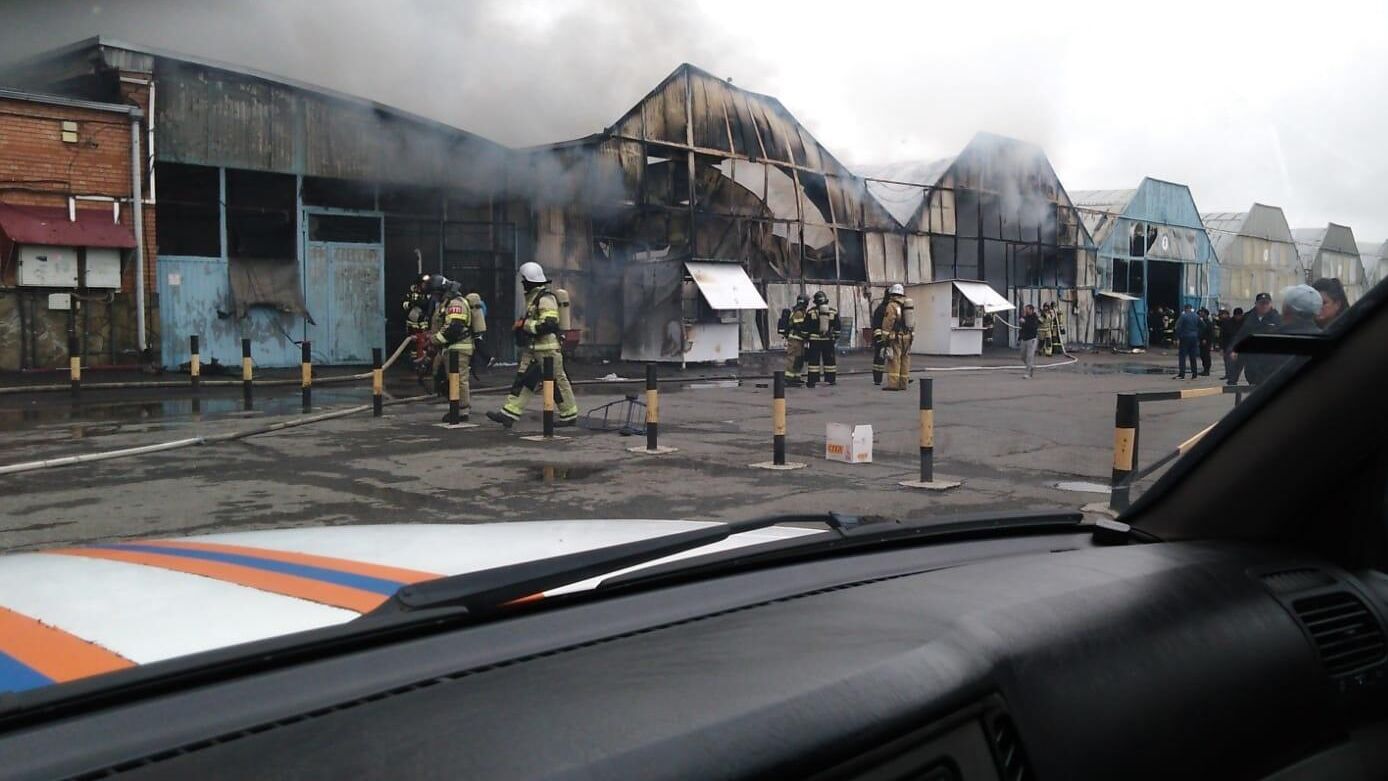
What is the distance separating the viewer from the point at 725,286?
2350 centimetres

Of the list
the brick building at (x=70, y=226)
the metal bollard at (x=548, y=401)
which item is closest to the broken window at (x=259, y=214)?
the brick building at (x=70, y=226)

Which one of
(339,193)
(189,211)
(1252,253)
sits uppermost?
(339,193)

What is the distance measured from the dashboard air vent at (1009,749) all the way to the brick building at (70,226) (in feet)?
60.8

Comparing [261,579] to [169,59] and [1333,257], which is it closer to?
[1333,257]

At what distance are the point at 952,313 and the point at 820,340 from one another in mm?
13285

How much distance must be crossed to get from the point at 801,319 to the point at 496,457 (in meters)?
9.28

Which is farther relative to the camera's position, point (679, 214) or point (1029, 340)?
→ point (679, 214)

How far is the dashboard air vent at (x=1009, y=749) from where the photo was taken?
4.37 feet

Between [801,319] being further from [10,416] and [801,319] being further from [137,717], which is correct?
[137,717]

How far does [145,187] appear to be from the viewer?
17672mm

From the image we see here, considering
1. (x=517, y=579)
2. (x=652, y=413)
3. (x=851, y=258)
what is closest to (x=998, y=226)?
(x=851, y=258)

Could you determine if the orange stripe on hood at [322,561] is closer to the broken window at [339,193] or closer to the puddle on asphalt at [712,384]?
the puddle on asphalt at [712,384]

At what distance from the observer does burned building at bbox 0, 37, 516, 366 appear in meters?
17.6

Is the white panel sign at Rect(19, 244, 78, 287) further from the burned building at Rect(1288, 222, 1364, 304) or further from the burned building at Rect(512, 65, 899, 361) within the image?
the burned building at Rect(1288, 222, 1364, 304)
